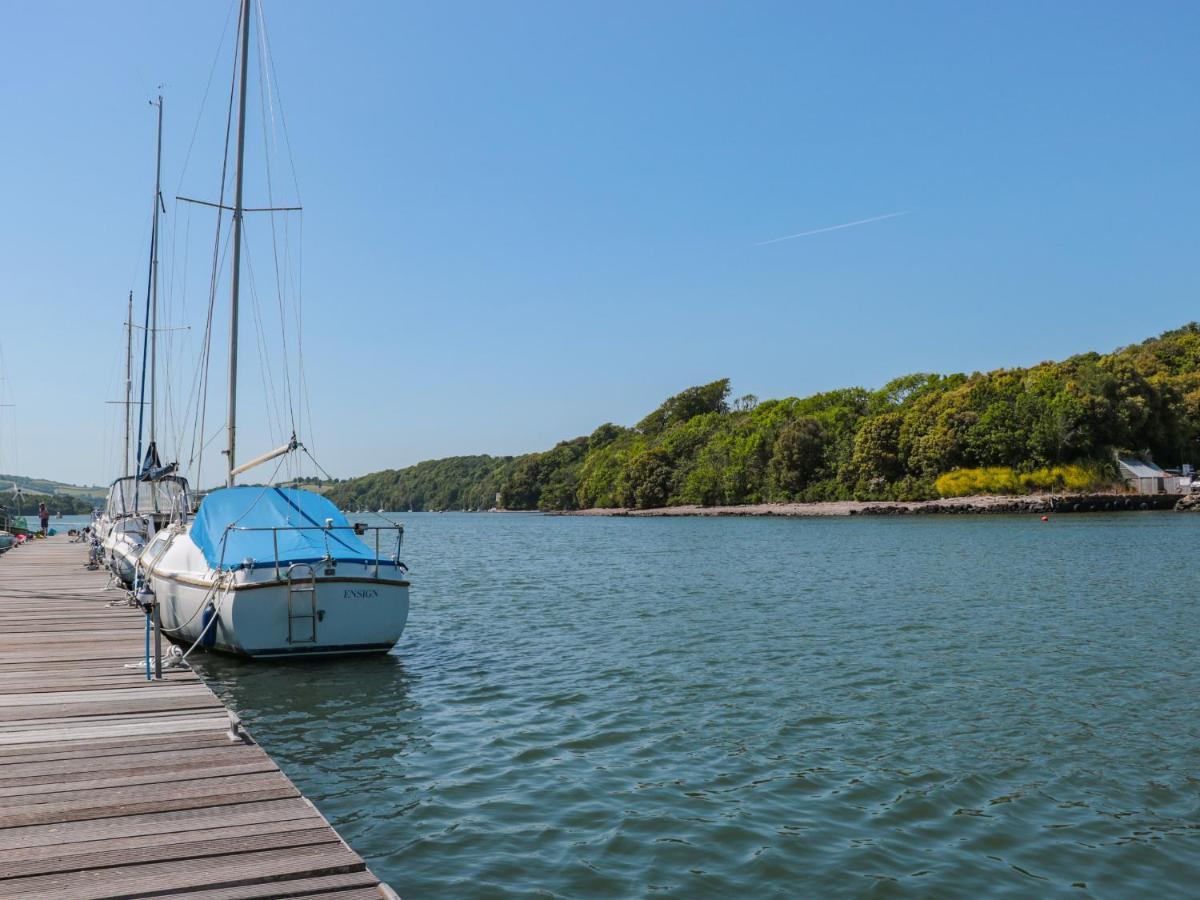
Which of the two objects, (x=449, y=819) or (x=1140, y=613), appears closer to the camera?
(x=449, y=819)

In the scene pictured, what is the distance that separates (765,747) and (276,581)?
26.7 ft

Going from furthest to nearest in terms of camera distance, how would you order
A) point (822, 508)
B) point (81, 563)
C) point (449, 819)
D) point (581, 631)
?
point (822, 508) < point (81, 563) < point (581, 631) < point (449, 819)

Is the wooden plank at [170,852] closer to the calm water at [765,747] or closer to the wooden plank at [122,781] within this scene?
the wooden plank at [122,781]

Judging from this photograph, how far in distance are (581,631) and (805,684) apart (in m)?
6.66

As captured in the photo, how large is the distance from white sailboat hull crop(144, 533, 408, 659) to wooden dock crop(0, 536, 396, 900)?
3183mm

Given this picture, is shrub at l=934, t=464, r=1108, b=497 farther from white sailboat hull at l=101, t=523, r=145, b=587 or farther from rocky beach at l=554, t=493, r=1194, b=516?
white sailboat hull at l=101, t=523, r=145, b=587

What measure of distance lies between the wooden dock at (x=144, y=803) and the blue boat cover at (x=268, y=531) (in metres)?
3.72

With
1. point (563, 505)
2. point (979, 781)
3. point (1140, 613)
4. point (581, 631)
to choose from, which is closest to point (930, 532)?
point (1140, 613)

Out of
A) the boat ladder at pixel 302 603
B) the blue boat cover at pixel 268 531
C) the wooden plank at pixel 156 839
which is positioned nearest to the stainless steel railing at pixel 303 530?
the blue boat cover at pixel 268 531

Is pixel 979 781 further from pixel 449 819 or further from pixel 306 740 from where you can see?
pixel 306 740

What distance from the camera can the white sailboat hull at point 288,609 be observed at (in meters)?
14.1

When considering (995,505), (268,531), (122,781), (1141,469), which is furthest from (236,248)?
(1141,469)

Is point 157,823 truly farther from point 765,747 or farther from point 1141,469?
point 1141,469

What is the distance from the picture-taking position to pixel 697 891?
21.1 ft
